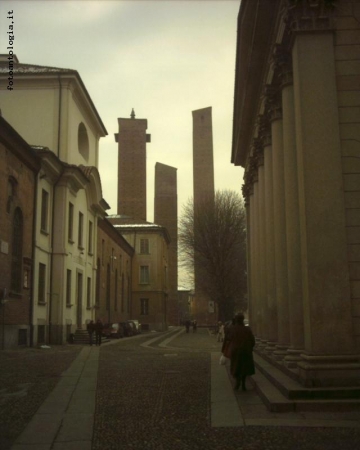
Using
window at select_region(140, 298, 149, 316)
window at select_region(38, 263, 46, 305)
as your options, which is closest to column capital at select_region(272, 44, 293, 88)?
window at select_region(38, 263, 46, 305)

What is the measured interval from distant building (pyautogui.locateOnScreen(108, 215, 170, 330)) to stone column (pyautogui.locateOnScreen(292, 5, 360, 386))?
54.2 metres

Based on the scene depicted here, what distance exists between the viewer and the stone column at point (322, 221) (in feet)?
27.1

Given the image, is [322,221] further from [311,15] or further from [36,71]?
Result: [36,71]

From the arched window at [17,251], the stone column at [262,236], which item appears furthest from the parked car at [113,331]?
the stone column at [262,236]

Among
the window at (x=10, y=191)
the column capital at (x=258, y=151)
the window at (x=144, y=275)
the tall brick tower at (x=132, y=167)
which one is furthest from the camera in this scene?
the tall brick tower at (x=132, y=167)

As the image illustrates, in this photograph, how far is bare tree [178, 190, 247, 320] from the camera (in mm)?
43594

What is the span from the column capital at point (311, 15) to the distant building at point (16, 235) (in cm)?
1369

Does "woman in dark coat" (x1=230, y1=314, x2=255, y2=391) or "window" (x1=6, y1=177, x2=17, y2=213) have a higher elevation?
"window" (x1=6, y1=177, x2=17, y2=213)

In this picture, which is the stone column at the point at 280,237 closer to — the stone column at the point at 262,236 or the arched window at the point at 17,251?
the stone column at the point at 262,236

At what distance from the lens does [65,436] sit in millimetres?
6605

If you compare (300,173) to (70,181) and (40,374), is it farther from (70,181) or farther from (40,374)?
(70,181)

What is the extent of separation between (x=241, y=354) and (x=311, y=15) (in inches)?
231

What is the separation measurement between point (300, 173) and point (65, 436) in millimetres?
5339

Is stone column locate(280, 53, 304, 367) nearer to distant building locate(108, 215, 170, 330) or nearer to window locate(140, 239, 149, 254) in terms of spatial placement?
distant building locate(108, 215, 170, 330)
